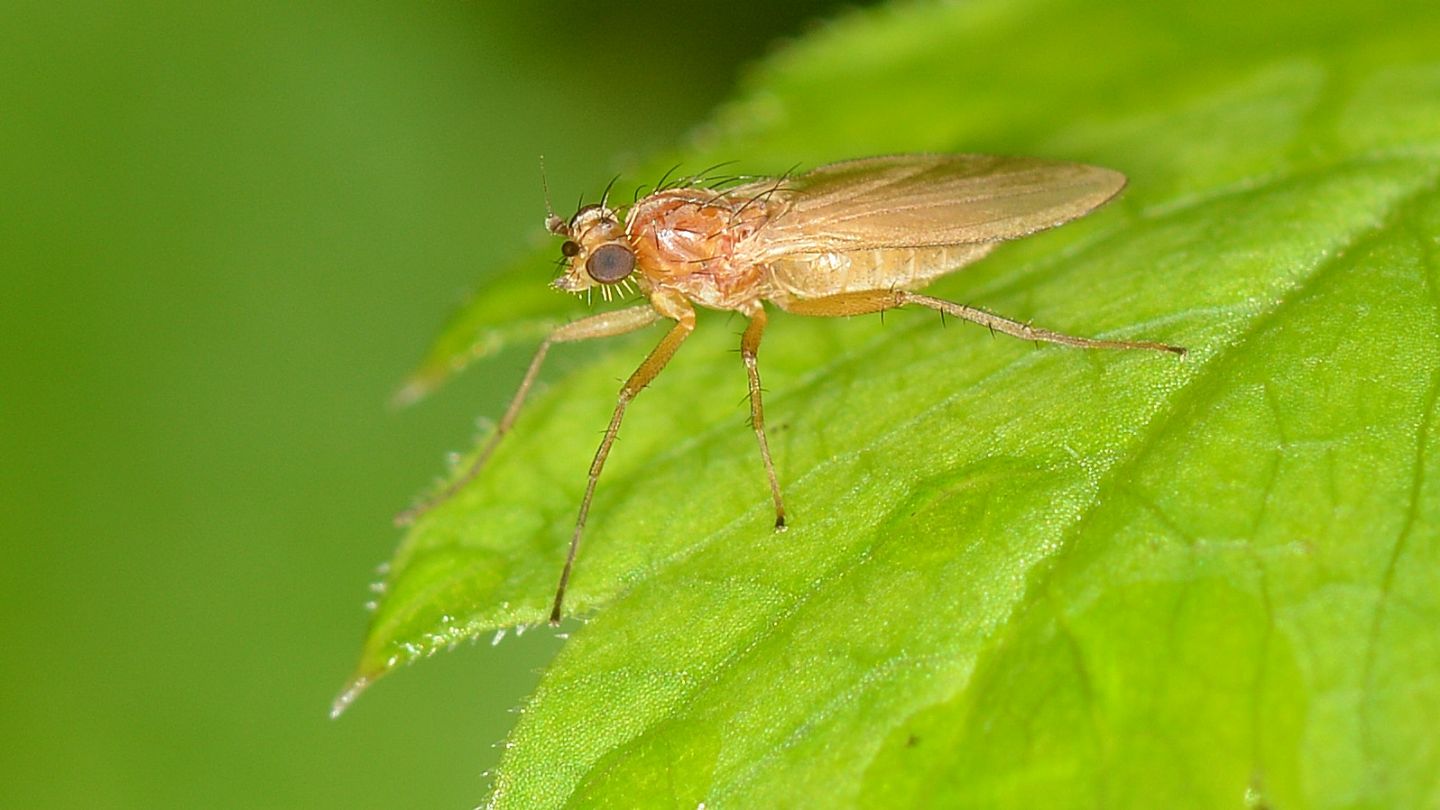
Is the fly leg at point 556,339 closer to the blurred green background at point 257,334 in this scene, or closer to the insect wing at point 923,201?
the insect wing at point 923,201

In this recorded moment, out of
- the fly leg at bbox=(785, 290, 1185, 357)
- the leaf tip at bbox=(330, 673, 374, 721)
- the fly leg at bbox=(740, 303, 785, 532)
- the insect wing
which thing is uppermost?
the insect wing

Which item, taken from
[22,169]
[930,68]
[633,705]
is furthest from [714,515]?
[22,169]

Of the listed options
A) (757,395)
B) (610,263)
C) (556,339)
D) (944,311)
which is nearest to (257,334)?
(556,339)

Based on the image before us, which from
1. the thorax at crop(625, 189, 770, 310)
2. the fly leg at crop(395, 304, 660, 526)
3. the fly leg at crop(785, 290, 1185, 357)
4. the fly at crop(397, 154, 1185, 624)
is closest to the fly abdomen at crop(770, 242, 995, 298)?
the fly at crop(397, 154, 1185, 624)

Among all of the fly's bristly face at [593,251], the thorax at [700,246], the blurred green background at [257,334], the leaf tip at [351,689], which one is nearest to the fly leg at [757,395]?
the thorax at [700,246]

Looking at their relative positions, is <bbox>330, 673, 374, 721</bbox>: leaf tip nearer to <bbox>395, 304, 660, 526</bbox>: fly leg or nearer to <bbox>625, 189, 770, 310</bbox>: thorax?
<bbox>395, 304, 660, 526</bbox>: fly leg

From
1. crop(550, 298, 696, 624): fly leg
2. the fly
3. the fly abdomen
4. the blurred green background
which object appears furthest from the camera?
the blurred green background
